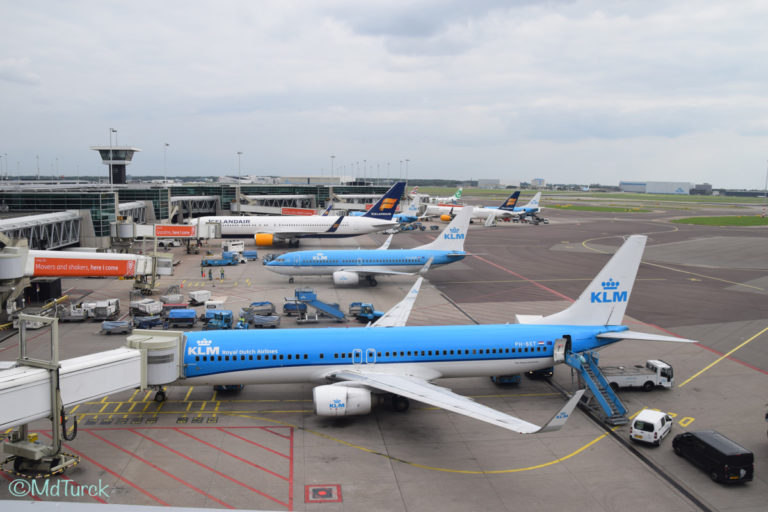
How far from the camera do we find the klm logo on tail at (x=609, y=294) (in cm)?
2728

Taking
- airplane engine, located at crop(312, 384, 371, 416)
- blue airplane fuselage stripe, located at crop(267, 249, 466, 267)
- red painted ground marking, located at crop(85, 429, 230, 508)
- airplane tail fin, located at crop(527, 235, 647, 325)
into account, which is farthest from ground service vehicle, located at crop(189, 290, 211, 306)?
airplane tail fin, located at crop(527, 235, 647, 325)

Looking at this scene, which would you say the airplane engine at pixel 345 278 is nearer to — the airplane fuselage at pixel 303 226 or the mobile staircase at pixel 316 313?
the mobile staircase at pixel 316 313

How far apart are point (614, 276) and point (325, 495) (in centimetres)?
1832

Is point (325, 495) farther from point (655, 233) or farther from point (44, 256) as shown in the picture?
point (655, 233)

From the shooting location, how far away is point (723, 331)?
3988 centimetres

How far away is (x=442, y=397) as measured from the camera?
2167cm

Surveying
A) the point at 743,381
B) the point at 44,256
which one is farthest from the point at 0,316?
the point at 743,381

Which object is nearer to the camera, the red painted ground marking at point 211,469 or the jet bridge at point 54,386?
the jet bridge at point 54,386

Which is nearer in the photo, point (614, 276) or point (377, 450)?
point (377, 450)

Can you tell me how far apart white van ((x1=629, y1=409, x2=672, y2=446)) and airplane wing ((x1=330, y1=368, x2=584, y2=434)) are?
283cm

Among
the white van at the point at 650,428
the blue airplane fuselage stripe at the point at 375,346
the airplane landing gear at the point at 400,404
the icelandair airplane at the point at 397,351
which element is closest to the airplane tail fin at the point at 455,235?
the icelandair airplane at the point at 397,351

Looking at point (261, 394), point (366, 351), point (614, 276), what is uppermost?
point (614, 276)

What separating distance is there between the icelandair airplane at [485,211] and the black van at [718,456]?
10465 cm

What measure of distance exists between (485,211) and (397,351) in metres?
116
